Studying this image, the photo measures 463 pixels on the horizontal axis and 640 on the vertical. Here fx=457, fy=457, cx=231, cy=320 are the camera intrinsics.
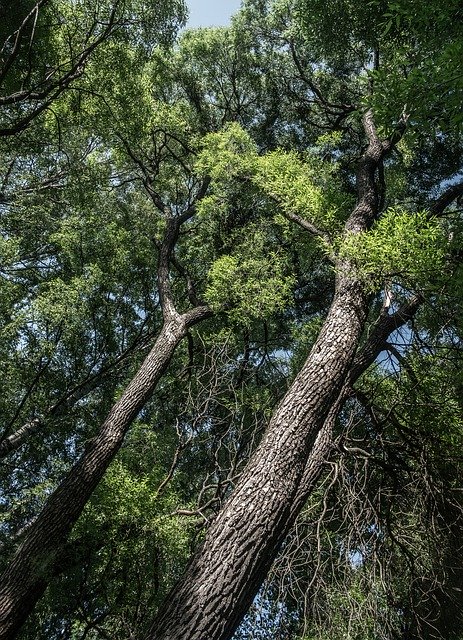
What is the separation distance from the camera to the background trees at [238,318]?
13.5ft

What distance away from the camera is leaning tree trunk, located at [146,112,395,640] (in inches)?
107

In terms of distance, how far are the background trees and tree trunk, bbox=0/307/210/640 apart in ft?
0.11

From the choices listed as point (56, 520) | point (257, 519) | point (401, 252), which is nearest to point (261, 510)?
point (257, 519)

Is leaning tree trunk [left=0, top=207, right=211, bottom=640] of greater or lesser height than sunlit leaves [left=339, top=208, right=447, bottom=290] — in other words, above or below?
below

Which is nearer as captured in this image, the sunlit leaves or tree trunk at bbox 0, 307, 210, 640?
the sunlit leaves

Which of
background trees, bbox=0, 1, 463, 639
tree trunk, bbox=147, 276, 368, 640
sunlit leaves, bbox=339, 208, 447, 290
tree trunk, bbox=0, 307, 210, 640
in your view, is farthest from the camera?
tree trunk, bbox=0, 307, 210, 640

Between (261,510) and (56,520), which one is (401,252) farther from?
(56,520)

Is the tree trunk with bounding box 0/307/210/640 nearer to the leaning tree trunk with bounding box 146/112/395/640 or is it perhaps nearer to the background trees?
the background trees

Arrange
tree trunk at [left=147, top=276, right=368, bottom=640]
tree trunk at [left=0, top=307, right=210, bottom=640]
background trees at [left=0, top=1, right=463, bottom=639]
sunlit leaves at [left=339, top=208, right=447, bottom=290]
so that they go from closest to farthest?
tree trunk at [left=147, top=276, right=368, bottom=640]
background trees at [left=0, top=1, right=463, bottom=639]
sunlit leaves at [left=339, top=208, right=447, bottom=290]
tree trunk at [left=0, top=307, right=210, bottom=640]

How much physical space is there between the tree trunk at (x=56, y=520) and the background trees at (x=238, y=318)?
0.04m

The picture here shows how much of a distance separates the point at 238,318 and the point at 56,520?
3630 mm

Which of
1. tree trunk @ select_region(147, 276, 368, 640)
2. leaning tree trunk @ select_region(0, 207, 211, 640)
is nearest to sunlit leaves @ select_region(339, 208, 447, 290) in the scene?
tree trunk @ select_region(147, 276, 368, 640)

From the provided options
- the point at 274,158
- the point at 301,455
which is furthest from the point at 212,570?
the point at 274,158

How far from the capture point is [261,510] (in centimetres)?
326
